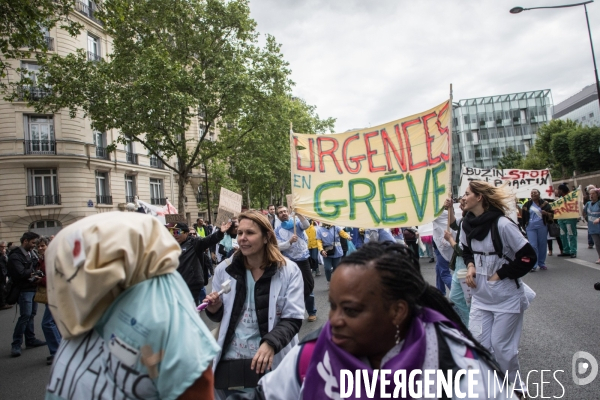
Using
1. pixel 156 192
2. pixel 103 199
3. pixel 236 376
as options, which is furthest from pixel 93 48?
pixel 236 376

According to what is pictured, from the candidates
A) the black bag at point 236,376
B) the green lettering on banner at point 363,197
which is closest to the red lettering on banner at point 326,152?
the green lettering on banner at point 363,197

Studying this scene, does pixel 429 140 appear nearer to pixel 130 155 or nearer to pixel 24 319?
pixel 24 319

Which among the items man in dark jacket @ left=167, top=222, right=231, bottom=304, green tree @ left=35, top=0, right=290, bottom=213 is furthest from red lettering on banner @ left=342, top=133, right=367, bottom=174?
green tree @ left=35, top=0, right=290, bottom=213

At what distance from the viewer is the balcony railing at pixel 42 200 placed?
24016mm

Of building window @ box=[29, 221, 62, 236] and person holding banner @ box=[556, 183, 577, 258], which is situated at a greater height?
building window @ box=[29, 221, 62, 236]

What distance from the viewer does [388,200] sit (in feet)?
14.4

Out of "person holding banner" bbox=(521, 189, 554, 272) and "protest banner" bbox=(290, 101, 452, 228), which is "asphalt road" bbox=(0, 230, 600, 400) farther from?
"protest banner" bbox=(290, 101, 452, 228)

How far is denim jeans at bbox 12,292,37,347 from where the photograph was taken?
615 cm

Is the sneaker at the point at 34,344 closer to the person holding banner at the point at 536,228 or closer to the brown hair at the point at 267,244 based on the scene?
the brown hair at the point at 267,244

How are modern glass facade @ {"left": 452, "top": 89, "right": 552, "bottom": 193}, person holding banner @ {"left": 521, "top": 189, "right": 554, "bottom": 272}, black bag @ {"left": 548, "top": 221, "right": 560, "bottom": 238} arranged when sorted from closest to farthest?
person holding banner @ {"left": 521, "top": 189, "right": 554, "bottom": 272}, black bag @ {"left": 548, "top": 221, "right": 560, "bottom": 238}, modern glass facade @ {"left": 452, "top": 89, "right": 552, "bottom": 193}

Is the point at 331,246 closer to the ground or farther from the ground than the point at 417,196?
closer to the ground

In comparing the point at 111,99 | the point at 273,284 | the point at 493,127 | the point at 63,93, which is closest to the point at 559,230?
the point at 273,284

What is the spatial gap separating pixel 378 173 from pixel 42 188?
2573 centimetres

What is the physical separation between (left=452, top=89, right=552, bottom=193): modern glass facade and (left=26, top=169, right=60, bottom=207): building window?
74445mm
